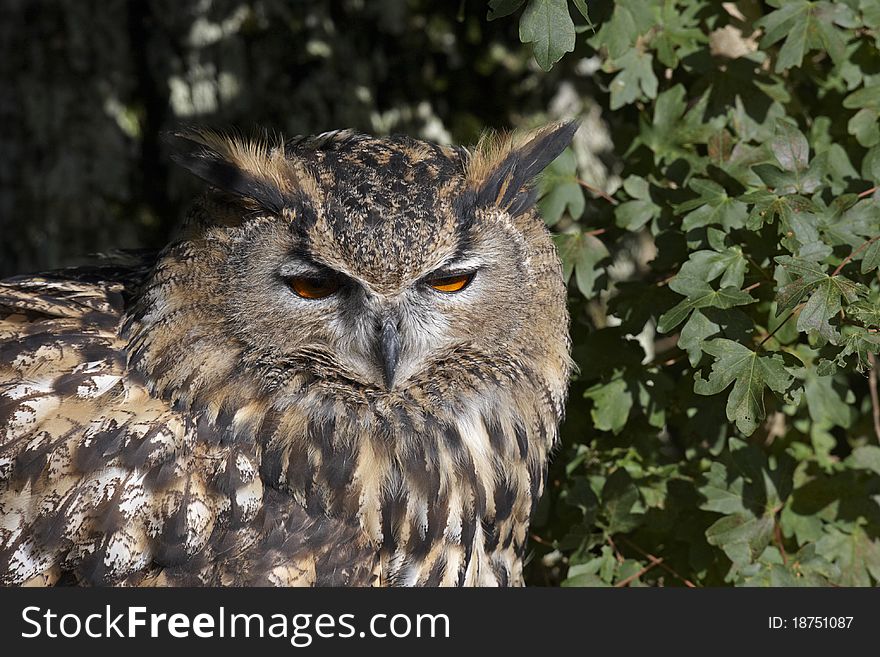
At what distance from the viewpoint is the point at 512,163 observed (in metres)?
1.71

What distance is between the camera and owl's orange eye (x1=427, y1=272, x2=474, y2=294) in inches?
63.4

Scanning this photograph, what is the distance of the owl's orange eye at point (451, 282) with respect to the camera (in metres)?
1.61

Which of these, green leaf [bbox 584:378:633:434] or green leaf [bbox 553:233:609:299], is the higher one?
green leaf [bbox 553:233:609:299]

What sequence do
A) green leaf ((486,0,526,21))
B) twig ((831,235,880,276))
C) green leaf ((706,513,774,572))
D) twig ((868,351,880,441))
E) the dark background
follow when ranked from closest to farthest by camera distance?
green leaf ((486,0,526,21)) < twig ((831,235,880,276)) < green leaf ((706,513,774,572)) < twig ((868,351,880,441)) < the dark background

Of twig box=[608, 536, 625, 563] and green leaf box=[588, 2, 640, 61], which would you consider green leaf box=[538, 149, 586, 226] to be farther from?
twig box=[608, 536, 625, 563]

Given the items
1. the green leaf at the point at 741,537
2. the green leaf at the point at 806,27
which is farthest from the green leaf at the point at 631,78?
the green leaf at the point at 741,537

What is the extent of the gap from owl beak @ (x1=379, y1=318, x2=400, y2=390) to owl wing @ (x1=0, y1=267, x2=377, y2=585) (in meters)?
0.28

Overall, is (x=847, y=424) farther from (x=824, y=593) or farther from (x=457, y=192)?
(x=457, y=192)

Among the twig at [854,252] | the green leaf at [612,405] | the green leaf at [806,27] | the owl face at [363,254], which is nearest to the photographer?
the owl face at [363,254]

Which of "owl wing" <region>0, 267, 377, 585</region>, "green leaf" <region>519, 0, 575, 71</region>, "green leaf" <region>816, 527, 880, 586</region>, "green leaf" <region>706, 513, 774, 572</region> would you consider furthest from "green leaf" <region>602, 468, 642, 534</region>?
"green leaf" <region>519, 0, 575, 71</region>

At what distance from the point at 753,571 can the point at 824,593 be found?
0.13 meters

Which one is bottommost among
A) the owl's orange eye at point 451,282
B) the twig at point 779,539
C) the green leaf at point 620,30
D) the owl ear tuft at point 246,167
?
the twig at point 779,539

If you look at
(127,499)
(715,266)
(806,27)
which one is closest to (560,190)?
(715,266)

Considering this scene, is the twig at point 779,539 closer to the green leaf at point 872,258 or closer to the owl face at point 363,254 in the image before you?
the green leaf at point 872,258
